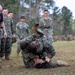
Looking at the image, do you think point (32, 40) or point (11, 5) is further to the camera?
point (11, 5)

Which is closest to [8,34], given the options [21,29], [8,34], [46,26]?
[8,34]

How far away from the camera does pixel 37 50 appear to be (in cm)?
859

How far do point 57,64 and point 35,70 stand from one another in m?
0.94

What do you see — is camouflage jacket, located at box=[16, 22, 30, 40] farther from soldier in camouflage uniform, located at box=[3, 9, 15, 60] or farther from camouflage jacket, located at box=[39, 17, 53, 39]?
camouflage jacket, located at box=[39, 17, 53, 39]

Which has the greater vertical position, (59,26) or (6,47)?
(6,47)

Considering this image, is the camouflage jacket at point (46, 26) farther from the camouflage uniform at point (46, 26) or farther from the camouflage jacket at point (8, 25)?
the camouflage jacket at point (8, 25)

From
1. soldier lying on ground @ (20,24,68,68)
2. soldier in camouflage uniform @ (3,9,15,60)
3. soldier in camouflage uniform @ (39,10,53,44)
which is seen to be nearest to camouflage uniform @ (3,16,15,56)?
soldier in camouflage uniform @ (3,9,15,60)

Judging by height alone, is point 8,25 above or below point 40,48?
above

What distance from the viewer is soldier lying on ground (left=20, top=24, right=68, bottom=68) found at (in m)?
8.54

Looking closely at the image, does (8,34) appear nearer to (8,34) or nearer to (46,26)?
(8,34)

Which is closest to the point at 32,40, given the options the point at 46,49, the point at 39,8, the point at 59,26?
the point at 46,49

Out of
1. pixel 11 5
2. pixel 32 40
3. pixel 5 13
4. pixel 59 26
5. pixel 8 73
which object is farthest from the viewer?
pixel 59 26

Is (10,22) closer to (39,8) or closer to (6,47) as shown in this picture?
(6,47)

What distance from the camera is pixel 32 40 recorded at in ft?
28.2
